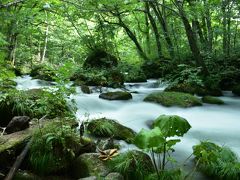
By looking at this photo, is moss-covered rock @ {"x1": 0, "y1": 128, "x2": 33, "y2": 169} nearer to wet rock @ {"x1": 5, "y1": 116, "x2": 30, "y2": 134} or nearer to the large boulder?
wet rock @ {"x1": 5, "y1": 116, "x2": 30, "y2": 134}

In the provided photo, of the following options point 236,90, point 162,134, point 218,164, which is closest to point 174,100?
point 236,90

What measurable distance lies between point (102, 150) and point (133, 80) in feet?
28.8

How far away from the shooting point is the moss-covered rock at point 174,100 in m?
8.14

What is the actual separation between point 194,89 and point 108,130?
5.60m

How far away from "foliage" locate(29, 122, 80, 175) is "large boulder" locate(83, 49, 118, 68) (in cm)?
985

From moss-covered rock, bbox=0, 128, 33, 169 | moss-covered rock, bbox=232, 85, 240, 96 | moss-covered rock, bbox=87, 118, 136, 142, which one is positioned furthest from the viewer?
moss-covered rock, bbox=232, 85, 240, 96

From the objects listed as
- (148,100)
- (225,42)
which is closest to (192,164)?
(148,100)

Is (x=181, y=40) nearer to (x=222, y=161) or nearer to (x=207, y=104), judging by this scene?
(x=207, y=104)

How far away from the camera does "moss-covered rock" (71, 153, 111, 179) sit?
3682mm

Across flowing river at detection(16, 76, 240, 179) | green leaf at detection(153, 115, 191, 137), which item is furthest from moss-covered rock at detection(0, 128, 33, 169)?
green leaf at detection(153, 115, 191, 137)

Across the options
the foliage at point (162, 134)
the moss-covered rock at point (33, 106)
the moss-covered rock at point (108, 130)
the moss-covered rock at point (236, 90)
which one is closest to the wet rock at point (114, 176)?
the foliage at point (162, 134)

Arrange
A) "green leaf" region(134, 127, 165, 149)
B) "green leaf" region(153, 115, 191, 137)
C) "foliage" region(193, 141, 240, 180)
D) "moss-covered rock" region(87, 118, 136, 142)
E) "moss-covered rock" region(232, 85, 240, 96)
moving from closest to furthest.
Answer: "green leaf" region(134, 127, 165, 149) < "green leaf" region(153, 115, 191, 137) < "foliage" region(193, 141, 240, 180) < "moss-covered rock" region(87, 118, 136, 142) < "moss-covered rock" region(232, 85, 240, 96)

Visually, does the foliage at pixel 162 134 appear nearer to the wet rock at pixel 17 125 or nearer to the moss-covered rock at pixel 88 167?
the moss-covered rock at pixel 88 167

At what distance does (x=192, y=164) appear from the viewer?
4.36 m
